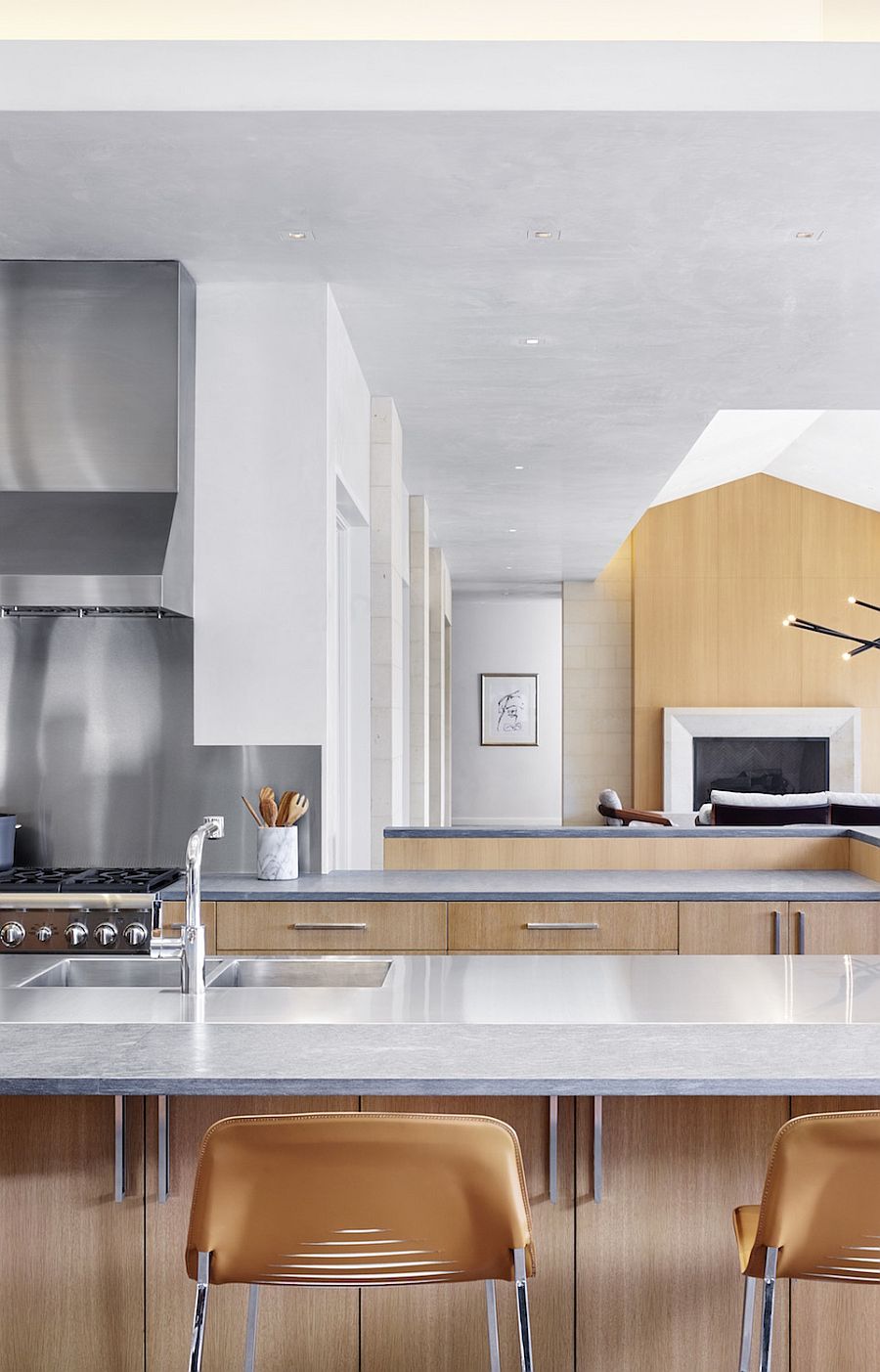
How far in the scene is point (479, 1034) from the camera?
1.87 metres

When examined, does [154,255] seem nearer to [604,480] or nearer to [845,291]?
[845,291]

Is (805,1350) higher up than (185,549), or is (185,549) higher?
(185,549)

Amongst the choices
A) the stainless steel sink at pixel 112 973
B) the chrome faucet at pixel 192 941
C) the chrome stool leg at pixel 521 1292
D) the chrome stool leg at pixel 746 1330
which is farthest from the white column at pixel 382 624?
the chrome stool leg at pixel 521 1292

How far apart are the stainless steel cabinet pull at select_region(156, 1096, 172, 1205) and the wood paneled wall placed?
33.0 feet

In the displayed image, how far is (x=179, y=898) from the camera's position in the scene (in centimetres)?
330

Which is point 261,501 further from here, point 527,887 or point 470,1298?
point 470,1298

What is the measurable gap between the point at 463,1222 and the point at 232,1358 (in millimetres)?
634

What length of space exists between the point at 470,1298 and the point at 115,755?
2.16m

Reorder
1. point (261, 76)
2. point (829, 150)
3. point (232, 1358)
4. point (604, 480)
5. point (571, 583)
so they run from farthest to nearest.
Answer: point (571, 583) < point (604, 480) < point (829, 150) < point (261, 76) < point (232, 1358)

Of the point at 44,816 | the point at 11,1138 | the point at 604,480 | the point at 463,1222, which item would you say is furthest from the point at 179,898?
the point at 604,480

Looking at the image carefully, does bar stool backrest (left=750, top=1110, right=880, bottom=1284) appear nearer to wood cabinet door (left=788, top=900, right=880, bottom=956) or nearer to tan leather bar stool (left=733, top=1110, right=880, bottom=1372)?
tan leather bar stool (left=733, top=1110, right=880, bottom=1372)

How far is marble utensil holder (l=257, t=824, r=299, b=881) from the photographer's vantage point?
11.5ft

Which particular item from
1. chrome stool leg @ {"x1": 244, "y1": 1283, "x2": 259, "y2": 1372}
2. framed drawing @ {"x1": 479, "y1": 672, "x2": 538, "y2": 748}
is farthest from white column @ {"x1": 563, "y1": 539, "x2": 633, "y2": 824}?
chrome stool leg @ {"x1": 244, "y1": 1283, "x2": 259, "y2": 1372}

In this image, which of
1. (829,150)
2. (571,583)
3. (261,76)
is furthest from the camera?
(571,583)
